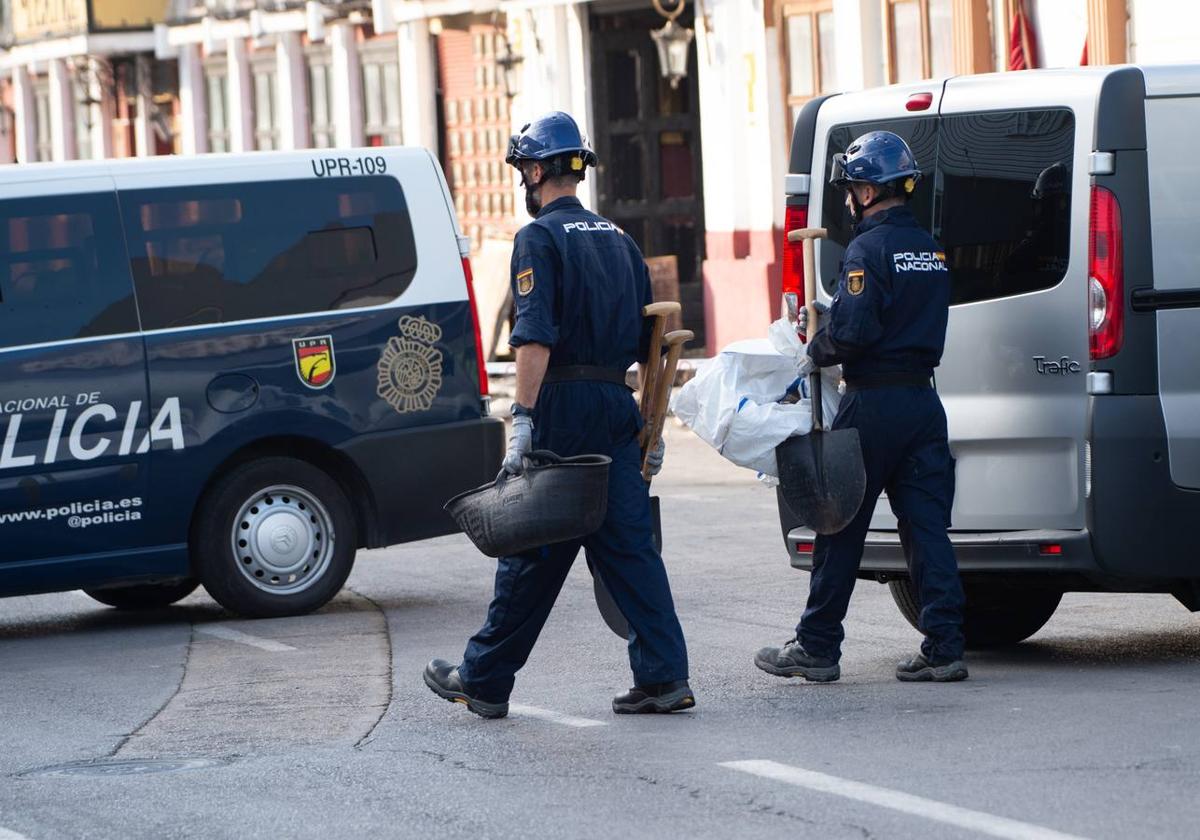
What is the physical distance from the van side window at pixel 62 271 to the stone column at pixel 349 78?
20.6 m

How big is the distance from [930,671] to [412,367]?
3496 millimetres

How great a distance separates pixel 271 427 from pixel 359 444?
1.36 feet

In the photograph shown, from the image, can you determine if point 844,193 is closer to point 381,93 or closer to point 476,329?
point 476,329

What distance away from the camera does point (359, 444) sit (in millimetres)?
10836

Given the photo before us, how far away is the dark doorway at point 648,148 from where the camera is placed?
82.4 feet

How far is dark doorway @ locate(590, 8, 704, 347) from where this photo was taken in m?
25.1

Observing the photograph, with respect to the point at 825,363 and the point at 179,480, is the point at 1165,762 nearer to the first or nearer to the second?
the point at 825,363

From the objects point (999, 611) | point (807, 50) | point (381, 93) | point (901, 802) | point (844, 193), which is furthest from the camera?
point (381, 93)

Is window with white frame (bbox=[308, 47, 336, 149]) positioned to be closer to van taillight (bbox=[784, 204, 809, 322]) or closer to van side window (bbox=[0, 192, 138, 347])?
van side window (bbox=[0, 192, 138, 347])

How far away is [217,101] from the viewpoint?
3494 centimetres

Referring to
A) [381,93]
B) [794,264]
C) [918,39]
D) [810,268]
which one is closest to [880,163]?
[810,268]

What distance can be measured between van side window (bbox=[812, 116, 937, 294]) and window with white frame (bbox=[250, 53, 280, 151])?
24.8 m

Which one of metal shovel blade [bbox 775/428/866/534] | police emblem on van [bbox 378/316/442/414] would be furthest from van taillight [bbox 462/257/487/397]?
metal shovel blade [bbox 775/428/866/534]

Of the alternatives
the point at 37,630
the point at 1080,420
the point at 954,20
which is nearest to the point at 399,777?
the point at 1080,420
